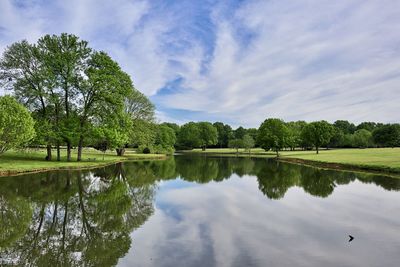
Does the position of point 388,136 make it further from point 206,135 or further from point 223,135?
point 223,135

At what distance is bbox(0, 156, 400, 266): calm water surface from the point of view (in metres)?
8.24

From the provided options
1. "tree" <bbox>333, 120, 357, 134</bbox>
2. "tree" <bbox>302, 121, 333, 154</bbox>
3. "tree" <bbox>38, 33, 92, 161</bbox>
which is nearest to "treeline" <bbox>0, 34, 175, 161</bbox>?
"tree" <bbox>38, 33, 92, 161</bbox>

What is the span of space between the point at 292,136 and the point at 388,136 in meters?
38.2

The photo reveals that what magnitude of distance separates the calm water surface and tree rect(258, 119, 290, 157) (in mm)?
54131

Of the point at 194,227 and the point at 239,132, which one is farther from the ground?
the point at 239,132

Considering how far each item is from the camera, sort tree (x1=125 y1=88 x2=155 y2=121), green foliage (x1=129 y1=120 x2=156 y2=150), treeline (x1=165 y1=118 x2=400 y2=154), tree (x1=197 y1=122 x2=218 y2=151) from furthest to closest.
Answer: tree (x1=197 y1=122 x2=218 y2=151)
treeline (x1=165 y1=118 x2=400 y2=154)
tree (x1=125 y1=88 x2=155 y2=121)
green foliage (x1=129 y1=120 x2=156 y2=150)

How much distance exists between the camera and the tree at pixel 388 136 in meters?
99.4

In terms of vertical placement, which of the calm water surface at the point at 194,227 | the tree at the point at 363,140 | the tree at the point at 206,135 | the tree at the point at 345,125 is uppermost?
the tree at the point at 345,125

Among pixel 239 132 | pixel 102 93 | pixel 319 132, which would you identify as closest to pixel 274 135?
pixel 319 132

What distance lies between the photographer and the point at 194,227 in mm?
11438

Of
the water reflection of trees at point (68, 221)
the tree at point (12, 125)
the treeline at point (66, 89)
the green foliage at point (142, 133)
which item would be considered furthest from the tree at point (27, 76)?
the green foliage at point (142, 133)

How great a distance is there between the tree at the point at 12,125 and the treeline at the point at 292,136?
187 feet

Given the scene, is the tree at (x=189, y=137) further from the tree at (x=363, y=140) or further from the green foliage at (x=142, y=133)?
the tree at (x=363, y=140)

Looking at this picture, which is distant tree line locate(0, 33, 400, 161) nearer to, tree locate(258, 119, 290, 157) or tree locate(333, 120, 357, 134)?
tree locate(258, 119, 290, 157)
